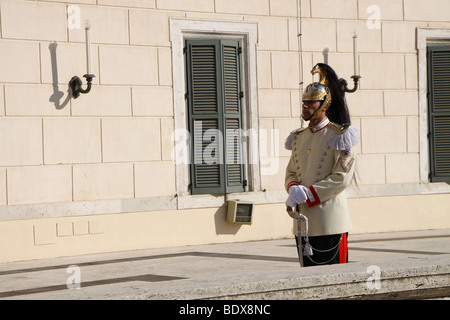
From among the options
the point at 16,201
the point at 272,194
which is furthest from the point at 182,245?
the point at 16,201

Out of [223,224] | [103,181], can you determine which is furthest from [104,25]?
[223,224]

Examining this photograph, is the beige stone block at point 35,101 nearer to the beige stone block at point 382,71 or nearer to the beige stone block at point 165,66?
the beige stone block at point 165,66

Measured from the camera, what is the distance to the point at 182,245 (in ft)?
33.0

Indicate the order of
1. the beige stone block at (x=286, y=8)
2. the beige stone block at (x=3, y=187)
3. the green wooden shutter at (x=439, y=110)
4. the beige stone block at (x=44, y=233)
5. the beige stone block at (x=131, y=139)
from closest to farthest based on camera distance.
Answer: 1. the beige stone block at (x=3, y=187)
2. the beige stone block at (x=44, y=233)
3. the beige stone block at (x=131, y=139)
4. the beige stone block at (x=286, y=8)
5. the green wooden shutter at (x=439, y=110)

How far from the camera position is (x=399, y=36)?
11.3m

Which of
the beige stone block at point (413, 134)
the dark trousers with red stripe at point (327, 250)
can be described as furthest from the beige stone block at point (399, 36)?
the dark trousers with red stripe at point (327, 250)

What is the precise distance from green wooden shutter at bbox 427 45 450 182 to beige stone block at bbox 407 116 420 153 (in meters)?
0.23

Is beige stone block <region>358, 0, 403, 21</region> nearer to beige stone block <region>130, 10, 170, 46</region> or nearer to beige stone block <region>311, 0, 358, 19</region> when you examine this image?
beige stone block <region>311, 0, 358, 19</region>

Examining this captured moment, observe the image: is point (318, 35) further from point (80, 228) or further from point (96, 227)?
point (80, 228)

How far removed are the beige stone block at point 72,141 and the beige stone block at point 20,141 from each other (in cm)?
10

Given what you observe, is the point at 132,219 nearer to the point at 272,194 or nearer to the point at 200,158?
the point at 200,158

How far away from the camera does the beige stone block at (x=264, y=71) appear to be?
1061cm

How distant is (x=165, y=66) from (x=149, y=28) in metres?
0.46

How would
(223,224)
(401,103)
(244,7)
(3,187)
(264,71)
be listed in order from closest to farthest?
(3,187) → (223,224) → (244,7) → (264,71) → (401,103)
